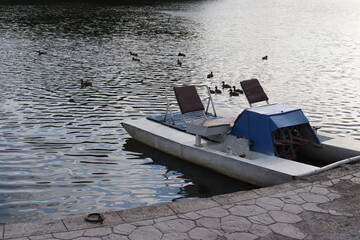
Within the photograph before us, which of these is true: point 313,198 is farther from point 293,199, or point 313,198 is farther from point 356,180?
point 356,180

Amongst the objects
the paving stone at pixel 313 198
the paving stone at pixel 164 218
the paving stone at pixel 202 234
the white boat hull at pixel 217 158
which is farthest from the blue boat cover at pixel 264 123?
the paving stone at pixel 202 234

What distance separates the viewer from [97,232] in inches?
286

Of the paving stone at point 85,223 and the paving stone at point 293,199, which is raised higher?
the paving stone at point 293,199

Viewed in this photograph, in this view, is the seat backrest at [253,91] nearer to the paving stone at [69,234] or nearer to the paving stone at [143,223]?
the paving stone at [143,223]

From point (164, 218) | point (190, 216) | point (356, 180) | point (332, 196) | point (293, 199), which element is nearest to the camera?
point (164, 218)

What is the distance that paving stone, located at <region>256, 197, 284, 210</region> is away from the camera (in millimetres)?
8391

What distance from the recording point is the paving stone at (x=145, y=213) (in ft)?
25.8

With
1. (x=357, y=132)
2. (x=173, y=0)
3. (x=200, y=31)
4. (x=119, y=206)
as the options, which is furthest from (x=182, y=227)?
(x=173, y=0)

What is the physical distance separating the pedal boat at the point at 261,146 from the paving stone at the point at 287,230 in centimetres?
248

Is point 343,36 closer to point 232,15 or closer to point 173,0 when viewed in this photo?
point 232,15

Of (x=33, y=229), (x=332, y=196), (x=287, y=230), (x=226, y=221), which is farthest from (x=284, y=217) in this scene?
(x=33, y=229)

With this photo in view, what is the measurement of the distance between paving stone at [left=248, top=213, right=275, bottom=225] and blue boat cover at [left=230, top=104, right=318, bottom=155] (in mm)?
3313

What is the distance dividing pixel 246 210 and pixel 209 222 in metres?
0.79

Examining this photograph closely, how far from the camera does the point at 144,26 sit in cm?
4606
